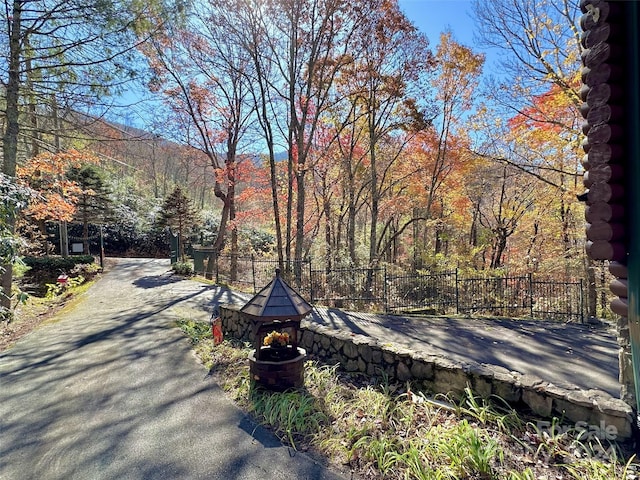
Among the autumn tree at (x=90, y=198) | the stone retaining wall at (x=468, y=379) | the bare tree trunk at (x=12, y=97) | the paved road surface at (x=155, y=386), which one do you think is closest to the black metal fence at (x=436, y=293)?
the paved road surface at (x=155, y=386)

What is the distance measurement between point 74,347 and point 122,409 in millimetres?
2785

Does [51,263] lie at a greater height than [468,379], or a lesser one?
greater

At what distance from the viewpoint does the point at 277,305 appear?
13.4ft

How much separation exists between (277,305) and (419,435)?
207 centimetres

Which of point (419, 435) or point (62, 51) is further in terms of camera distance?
point (62, 51)

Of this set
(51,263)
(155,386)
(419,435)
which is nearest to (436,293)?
(419,435)

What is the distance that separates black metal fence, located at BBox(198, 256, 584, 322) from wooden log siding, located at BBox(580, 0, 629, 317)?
302 inches

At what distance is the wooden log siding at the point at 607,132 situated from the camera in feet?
6.41

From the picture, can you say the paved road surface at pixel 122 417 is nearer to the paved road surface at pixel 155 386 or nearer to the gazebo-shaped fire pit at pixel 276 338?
the paved road surface at pixel 155 386

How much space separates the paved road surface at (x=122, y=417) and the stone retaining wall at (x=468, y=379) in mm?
1679

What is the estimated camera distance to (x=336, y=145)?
53.0ft

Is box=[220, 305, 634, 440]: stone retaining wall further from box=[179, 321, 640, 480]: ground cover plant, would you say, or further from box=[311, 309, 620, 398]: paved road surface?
box=[311, 309, 620, 398]: paved road surface

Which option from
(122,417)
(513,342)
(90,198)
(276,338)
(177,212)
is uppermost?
(90,198)

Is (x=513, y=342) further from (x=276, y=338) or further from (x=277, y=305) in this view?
(x=277, y=305)
